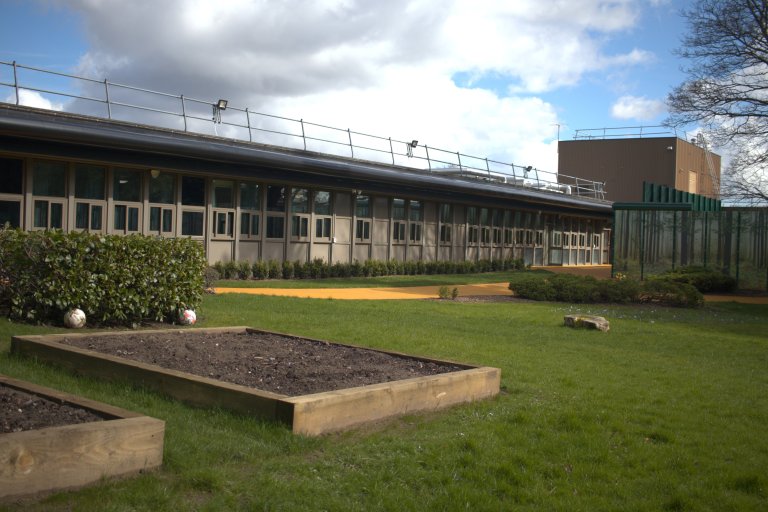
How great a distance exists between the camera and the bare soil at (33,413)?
17.8ft

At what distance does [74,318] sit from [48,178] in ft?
44.4

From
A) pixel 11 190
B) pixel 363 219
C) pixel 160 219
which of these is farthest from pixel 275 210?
pixel 11 190

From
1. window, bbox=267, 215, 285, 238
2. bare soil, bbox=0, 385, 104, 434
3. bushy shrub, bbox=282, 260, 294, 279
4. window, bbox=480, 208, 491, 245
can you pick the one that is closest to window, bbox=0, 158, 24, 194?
window, bbox=267, 215, 285, 238

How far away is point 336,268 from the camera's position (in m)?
31.4

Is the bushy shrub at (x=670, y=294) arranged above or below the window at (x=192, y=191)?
below

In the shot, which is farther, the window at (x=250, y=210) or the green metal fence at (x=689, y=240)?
the green metal fence at (x=689, y=240)

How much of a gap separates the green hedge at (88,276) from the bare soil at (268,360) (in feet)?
6.72

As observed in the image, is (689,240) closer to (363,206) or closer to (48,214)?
(363,206)

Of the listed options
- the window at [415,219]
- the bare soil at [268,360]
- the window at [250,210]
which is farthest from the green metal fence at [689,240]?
the bare soil at [268,360]

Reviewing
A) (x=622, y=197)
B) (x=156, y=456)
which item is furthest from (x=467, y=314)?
(x=622, y=197)

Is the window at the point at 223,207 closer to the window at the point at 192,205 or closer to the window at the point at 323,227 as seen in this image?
the window at the point at 192,205

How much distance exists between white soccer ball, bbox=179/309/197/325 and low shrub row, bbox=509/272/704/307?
12.1 meters

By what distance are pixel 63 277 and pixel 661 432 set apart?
8.75m

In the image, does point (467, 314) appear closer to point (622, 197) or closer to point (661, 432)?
point (661, 432)
